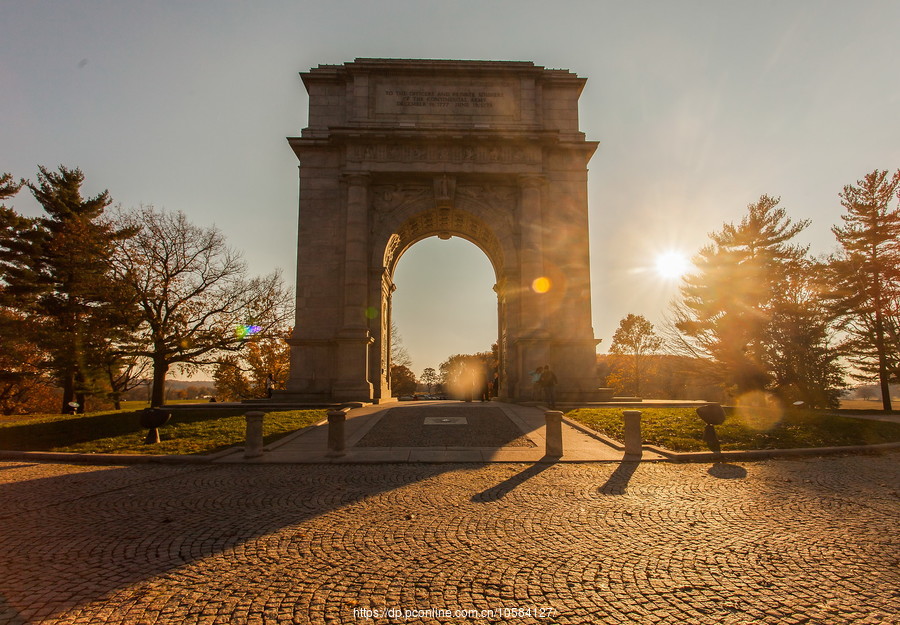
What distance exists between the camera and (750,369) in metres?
30.6

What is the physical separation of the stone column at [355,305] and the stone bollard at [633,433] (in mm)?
15536

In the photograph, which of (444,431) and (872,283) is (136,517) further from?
(872,283)

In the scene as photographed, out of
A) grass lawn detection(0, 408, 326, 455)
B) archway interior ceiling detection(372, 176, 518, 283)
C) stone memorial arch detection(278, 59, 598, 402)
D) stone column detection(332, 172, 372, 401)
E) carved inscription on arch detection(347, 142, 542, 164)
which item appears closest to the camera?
grass lawn detection(0, 408, 326, 455)

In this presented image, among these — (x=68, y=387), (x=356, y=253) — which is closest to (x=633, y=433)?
(x=356, y=253)

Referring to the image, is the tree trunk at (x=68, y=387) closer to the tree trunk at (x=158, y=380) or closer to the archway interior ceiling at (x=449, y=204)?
the tree trunk at (x=158, y=380)

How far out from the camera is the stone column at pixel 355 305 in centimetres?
2423

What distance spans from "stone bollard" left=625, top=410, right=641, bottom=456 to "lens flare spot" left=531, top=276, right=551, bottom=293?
1519 centimetres

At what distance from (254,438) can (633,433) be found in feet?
27.2

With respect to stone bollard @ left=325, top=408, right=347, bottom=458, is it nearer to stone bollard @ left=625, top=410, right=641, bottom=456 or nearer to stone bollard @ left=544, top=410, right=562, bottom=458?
stone bollard @ left=544, top=410, right=562, bottom=458

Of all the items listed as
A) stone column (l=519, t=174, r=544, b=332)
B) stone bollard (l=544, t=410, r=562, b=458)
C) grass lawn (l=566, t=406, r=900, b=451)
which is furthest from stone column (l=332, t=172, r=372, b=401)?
stone bollard (l=544, t=410, r=562, b=458)

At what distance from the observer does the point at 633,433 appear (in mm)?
10648

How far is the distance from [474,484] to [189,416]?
14.7 m

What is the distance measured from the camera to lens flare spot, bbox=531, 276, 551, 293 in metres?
25.6

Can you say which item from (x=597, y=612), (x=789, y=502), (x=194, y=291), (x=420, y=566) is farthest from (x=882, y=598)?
(x=194, y=291)
